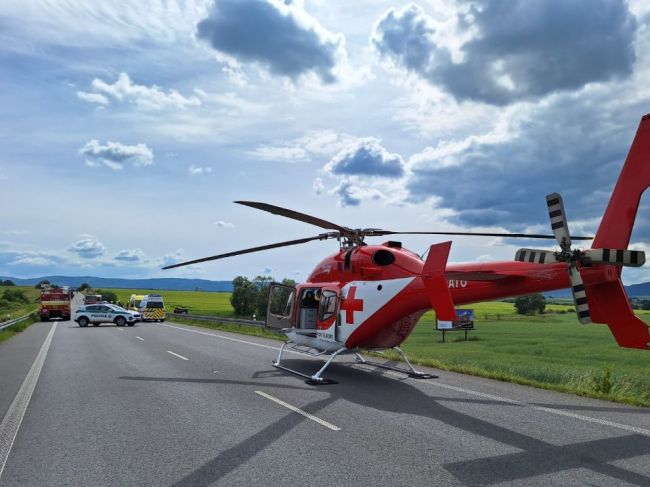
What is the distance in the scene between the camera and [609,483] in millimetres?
5109

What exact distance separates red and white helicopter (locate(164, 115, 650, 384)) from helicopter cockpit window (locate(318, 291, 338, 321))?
25 millimetres

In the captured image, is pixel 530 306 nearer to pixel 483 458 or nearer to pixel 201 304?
pixel 201 304

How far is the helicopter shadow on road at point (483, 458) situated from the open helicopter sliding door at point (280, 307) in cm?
532

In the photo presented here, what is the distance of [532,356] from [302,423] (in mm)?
20553

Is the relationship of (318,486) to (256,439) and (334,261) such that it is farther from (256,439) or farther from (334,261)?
(334,261)

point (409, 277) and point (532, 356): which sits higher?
point (409, 277)

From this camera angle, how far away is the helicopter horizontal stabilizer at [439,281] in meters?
8.87

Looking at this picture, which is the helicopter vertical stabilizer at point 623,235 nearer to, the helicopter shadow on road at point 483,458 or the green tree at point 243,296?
the helicopter shadow on road at point 483,458

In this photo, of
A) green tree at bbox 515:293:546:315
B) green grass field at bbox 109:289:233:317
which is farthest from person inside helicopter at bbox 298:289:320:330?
green tree at bbox 515:293:546:315

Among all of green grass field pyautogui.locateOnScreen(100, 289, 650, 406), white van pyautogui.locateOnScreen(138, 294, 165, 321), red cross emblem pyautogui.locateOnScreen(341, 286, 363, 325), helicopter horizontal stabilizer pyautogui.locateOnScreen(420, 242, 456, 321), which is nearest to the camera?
helicopter horizontal stabilizer pyautogui.locateOnScreen(420, 242, 456, 321)

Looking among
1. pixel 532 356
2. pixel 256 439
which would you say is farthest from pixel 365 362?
pixel 532 356

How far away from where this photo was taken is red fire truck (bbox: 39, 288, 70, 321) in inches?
1754

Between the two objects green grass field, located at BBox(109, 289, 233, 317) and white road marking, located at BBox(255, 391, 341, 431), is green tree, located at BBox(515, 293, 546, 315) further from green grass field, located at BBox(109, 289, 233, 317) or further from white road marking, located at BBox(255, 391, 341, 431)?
Answer: white road marking, located at BBox(255, 391, 341, 431)

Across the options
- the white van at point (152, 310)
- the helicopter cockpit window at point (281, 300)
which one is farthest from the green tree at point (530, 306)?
the helicopter cockpit window at point (281, 300)
